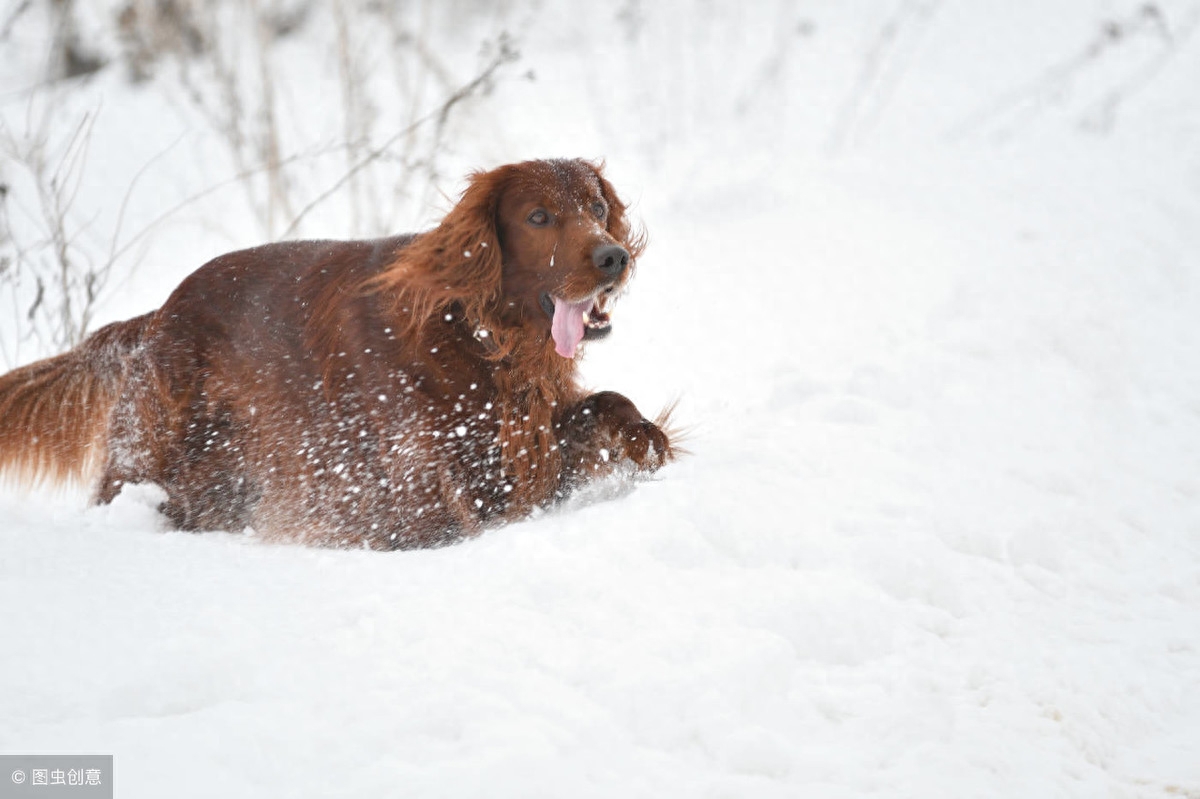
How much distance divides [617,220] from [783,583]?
1416 mm

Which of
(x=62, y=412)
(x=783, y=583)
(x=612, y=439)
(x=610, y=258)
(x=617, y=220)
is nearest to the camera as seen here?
(x=783, y=583)

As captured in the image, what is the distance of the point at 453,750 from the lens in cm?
139

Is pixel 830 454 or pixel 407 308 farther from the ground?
pixel 407 308

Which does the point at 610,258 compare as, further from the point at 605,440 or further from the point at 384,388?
the point at 384,388

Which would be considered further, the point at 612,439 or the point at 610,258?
the point at 612,439

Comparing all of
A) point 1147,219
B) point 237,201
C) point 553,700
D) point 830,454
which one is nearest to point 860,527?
point 830,454

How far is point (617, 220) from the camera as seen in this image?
2.92 meters

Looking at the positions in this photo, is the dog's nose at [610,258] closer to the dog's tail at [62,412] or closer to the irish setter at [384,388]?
the irish setter at [384,388]

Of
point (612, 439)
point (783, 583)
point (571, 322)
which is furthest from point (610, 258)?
point (783, 583)

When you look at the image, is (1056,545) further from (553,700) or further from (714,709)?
(553,700)

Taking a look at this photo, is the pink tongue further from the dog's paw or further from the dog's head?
the dog's paw

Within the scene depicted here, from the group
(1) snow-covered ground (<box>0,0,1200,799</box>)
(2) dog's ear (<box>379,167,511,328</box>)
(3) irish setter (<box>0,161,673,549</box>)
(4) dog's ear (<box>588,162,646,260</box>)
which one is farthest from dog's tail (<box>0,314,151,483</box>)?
(4) dog's ear (<box>588,162,646,260</box>)

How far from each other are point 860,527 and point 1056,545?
542mm

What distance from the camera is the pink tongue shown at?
8.30ft
